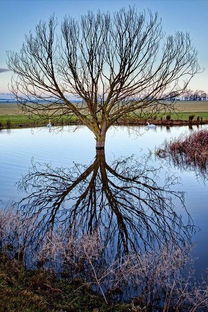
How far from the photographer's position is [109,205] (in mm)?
13656

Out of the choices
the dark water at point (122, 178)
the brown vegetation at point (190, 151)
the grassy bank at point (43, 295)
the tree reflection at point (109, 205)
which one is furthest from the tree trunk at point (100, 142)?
the grassy bank at point (43, 295)

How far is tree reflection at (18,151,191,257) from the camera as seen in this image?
10.6 metres

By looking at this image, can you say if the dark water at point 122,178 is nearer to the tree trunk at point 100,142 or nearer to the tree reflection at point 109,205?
the tree reflection at point 109,205

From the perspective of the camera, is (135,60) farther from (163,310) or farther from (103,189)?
(163,310)

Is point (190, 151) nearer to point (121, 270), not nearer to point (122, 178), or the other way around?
point (122, 178)

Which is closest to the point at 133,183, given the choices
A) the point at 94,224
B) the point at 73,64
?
the point at 94,224

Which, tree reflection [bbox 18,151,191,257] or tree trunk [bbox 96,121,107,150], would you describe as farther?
tree trunk [bbox 96,121,107,150]

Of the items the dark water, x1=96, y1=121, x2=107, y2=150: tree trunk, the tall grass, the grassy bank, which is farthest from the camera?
x1=96, y1=121, x2=107, y2=150: tree trunk

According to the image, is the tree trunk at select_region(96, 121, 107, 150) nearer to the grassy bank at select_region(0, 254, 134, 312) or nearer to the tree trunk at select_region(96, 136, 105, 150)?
the tree trunk at select_region(96, 136, 105, 150)

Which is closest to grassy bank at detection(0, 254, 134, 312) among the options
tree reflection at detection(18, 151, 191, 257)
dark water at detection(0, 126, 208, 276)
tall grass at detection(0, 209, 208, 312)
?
tall grass at detection(0, 209, 208, 312)

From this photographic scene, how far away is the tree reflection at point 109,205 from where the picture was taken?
10.6m

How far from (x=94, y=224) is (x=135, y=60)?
61.0 ft

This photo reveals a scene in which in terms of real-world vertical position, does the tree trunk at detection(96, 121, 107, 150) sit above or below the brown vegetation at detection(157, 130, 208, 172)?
above

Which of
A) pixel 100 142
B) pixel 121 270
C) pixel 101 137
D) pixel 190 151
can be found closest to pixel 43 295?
pixel 121 270
